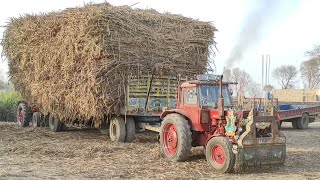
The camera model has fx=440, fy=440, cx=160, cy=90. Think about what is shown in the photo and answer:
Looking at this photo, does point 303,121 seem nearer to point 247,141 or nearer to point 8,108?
point 247,141

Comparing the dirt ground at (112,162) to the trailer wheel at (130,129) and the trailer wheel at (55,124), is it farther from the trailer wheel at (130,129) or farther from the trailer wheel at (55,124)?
the trailer wheel at (55,124)

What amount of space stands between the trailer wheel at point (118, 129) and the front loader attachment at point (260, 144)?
5655 millimetres

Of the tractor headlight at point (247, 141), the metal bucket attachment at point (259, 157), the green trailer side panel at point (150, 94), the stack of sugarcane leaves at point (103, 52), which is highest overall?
the stack of sugarcane leaves at point (103, 52)

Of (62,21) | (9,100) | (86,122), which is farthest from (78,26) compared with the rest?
(9,100)

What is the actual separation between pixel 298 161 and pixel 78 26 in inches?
297

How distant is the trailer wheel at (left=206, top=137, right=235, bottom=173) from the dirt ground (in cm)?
17

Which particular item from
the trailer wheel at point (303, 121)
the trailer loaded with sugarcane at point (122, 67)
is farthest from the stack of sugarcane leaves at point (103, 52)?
the trailer wheel at point (303, 121)

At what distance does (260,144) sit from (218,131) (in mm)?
998

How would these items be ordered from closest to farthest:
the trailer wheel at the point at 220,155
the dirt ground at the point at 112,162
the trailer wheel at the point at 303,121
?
1. the dirt ground at the point at 112,162
2. the trailer wheel at the point at 220,155
3. the trailer wheel at the point at 303,121

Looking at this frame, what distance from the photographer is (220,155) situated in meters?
8.95

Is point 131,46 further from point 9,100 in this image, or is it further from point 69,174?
point 9,100

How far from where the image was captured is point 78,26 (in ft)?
44.6

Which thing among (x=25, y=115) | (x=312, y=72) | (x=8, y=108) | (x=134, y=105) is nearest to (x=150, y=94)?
(x=134, y=105)

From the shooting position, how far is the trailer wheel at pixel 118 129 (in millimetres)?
13695
